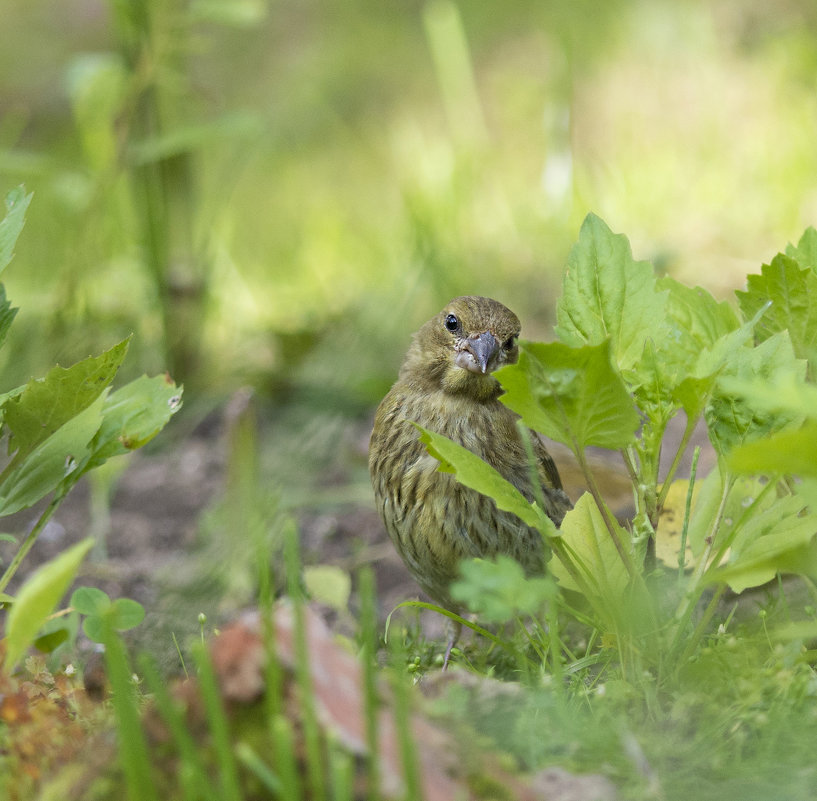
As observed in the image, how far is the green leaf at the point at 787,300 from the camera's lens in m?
2.17

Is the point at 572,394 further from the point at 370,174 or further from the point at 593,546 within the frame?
the point at 370,174

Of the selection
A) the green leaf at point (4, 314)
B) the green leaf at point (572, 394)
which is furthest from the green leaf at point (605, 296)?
the green leaf at point (4, 314)

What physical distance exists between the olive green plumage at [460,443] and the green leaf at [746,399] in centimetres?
77

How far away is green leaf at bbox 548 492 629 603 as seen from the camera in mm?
2115

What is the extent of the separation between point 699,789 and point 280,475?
2.56 metres

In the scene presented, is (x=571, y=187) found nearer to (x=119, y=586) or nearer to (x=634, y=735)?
(x=119, y=586)

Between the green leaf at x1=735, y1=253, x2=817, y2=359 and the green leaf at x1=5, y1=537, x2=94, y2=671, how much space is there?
1413 millimetres

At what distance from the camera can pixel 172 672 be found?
2.57m

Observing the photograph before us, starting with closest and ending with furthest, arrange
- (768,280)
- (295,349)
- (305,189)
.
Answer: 1. (768,280)
2. (295,349)
3. (305,189)

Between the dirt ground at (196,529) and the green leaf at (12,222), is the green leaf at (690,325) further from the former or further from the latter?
the green leaf at (12,222)

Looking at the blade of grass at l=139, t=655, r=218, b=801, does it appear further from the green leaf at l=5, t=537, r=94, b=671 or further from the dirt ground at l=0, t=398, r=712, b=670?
the dirt ground at l=0, t=398, r=712, b=670

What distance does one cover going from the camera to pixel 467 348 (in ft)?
10.1

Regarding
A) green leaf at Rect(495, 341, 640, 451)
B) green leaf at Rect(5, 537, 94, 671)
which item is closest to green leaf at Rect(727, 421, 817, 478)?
green leaf at Rect(495, 341, 640, 451)

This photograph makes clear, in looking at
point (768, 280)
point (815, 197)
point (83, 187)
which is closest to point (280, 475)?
point (83, 187)
